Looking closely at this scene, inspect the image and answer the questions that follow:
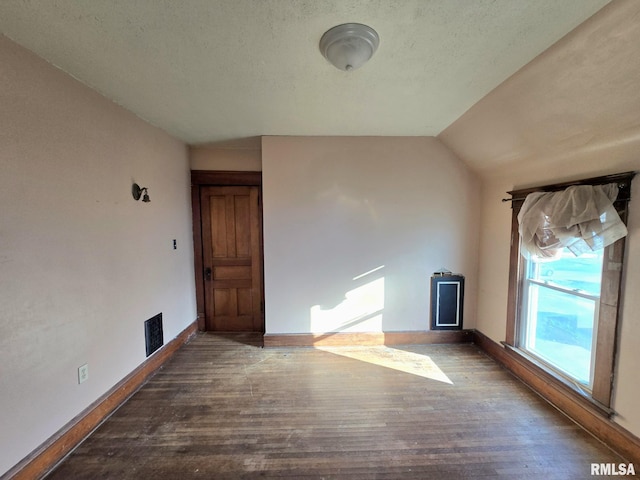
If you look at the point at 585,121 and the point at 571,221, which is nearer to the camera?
the point at 585,121

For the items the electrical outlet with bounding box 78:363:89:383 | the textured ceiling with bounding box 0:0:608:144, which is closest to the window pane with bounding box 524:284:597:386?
the textured ceiling with bounding box 0:0:608:144

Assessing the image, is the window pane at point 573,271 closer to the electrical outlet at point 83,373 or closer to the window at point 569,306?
the window at point 569,306

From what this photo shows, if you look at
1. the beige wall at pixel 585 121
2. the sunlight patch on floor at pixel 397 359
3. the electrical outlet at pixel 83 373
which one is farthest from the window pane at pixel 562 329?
the electrical outlet at pixel 83 373

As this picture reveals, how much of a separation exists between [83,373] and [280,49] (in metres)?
2.50

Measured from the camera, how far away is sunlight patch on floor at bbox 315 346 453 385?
2.56 metres

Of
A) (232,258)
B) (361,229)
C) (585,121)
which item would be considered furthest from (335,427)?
(585,121)

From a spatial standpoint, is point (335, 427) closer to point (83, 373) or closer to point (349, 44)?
point (83, 373)

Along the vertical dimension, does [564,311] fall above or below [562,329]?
above

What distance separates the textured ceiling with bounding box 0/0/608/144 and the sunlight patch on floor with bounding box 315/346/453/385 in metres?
2.47

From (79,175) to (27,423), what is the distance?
152cm

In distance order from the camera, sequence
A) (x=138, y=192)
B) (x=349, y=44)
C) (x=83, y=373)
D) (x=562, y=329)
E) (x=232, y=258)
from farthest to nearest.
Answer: (x=232, y=258)
(x=138, y=192)
(x=562, y=329)
(x=83, y=373)
(x=349, y=44)

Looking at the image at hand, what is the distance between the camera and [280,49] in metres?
1.50

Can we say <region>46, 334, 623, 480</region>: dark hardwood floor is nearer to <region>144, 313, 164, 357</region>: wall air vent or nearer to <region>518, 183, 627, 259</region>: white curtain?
<region>144, 313, 164, 357</region>: wall air vent

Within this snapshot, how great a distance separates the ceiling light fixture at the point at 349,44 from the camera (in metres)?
1.34
